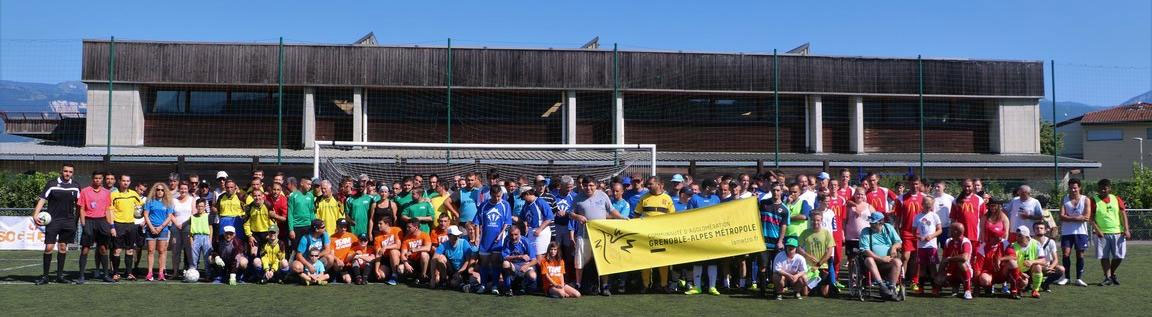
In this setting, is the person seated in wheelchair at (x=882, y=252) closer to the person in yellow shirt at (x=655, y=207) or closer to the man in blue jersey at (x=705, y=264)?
the man in blue jersey at (x=705, y=264)

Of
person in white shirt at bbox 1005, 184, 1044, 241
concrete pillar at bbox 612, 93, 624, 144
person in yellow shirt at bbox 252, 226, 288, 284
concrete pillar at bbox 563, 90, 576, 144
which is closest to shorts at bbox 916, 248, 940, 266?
person in white shirt at bbox 1005, 184, 1044, 241

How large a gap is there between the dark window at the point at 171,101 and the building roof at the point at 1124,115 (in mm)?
37023

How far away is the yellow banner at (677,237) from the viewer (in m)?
10.4

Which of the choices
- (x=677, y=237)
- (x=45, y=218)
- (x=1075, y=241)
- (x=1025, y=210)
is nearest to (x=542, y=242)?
(x=677, y=237)

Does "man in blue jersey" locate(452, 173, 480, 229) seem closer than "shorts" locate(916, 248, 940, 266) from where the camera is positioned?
No

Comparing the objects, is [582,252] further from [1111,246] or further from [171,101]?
[171,101]

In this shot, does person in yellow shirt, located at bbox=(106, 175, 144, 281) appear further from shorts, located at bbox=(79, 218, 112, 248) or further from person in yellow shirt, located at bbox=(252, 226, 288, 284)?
person in yellow shirt, located at bbox=(252, 226, 288, 284)

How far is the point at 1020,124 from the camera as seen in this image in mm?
25484

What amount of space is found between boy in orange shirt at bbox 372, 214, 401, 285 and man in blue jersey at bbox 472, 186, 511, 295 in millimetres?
1052

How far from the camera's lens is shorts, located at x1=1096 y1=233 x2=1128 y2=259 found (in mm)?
11312

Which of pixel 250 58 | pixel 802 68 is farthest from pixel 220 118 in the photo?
pixel 802 68

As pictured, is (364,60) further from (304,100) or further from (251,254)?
(251,254)

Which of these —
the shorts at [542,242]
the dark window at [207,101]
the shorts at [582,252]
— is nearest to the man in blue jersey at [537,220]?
the shorts at [542,242]

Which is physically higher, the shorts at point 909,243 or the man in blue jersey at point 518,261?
the shorts at point 909,243
